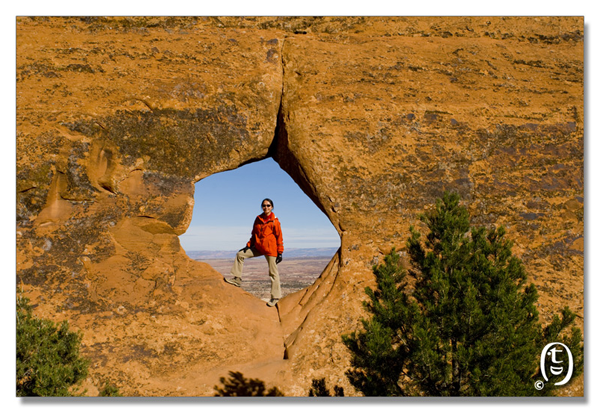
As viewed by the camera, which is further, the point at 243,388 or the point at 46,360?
the point at 243,388

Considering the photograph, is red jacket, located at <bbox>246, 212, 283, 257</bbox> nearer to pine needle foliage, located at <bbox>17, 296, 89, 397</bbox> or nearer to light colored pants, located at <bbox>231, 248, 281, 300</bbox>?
light colored pants, located at <bbox>231, 248, 281, 300</bbox>

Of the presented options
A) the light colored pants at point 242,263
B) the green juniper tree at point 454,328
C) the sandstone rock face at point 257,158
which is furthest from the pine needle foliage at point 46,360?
the green juniper tree at point 454,328

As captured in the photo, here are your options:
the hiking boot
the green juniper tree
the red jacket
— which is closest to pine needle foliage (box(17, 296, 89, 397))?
the hiking boot

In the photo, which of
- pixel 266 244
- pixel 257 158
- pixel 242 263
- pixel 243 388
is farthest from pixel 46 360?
pixel 257 158

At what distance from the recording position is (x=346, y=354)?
4.73 meters

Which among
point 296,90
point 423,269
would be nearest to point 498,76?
point 296,90

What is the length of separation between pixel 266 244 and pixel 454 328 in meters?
2.72

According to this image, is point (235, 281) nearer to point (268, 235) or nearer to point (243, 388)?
point (268, 235)

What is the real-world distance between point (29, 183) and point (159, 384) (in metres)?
2.60

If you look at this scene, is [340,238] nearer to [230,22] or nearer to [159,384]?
[159,384]

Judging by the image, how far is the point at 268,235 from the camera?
5598mm

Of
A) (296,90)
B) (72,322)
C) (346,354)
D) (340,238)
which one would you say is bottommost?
(346,354)

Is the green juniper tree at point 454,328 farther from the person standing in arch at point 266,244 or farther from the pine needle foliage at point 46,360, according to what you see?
the pine needle foliage at point 46,360

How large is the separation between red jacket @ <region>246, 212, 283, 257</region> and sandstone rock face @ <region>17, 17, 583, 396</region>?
0.63 meters
